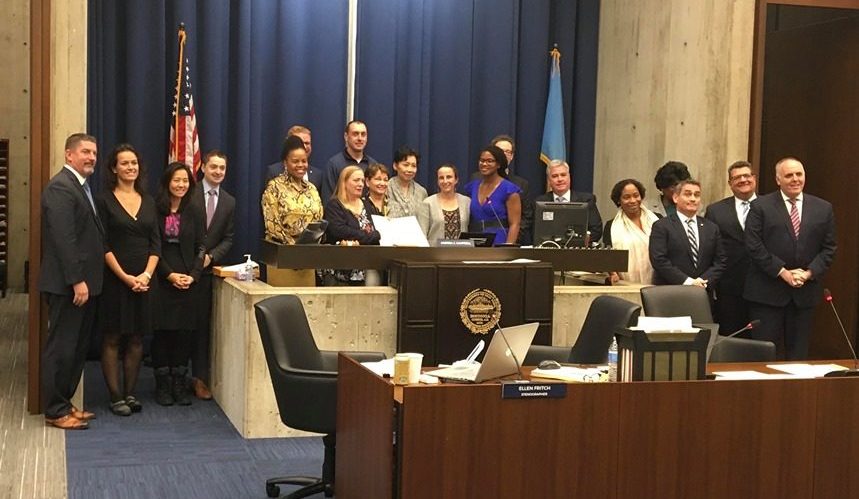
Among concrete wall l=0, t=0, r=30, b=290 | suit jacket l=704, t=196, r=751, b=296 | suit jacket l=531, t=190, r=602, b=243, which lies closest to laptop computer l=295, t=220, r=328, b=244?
suit jacket l=531, t=190, r=602, b=243

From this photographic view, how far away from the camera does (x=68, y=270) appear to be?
19.6 feet

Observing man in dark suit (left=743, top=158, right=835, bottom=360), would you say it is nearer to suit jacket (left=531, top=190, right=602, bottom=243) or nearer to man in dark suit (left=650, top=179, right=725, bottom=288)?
man in dark suit (left=650, top=179, right=725, bottom=288)

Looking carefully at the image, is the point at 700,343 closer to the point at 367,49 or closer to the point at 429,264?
the point at 429,264

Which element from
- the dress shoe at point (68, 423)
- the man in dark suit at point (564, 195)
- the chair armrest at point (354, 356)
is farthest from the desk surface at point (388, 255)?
the dress shoe at point (68, 423)

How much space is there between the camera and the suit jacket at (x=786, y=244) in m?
6.73

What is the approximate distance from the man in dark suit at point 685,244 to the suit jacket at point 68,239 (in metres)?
3.18

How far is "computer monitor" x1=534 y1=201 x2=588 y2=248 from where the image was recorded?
6613 mm

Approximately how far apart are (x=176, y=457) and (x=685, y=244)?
3151 millimetres

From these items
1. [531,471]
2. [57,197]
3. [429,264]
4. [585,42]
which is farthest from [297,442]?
[585,42]

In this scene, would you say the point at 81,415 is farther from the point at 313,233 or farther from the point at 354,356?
the point at 354,356

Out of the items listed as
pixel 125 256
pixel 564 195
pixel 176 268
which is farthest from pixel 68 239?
pixel 564 195

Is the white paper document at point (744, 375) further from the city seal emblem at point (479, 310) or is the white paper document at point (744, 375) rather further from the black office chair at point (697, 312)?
the city seal emblem at point (479, 310)

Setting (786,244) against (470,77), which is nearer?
(786,244)

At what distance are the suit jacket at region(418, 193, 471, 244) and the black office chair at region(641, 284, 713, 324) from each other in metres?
1.90
